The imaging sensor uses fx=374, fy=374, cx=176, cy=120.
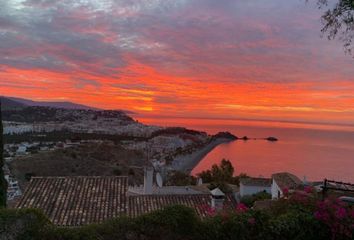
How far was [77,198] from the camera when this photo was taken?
10.8m

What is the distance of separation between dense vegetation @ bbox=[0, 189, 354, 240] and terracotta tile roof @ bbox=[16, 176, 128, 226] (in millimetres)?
4070

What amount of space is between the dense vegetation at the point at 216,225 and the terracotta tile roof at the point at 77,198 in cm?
407

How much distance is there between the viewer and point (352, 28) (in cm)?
649

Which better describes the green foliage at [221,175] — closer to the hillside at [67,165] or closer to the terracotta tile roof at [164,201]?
the hillside at [67,165]

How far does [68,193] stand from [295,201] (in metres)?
7.08

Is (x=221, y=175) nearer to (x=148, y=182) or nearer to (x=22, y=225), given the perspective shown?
(x=148, y=182)

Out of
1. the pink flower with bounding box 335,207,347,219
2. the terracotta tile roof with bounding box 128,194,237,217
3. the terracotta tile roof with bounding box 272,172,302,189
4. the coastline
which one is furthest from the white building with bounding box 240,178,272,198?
the coastline

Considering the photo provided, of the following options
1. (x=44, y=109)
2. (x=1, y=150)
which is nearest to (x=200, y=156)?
(x=44, y=109)

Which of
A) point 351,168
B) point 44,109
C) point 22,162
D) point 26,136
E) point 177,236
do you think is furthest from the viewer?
point 44,109

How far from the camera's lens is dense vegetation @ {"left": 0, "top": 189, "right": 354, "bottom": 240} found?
5457mm

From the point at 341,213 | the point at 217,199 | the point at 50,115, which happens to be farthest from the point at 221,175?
the point at 50,115

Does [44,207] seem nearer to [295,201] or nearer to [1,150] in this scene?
[1,150]

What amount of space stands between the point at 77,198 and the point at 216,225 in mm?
6047

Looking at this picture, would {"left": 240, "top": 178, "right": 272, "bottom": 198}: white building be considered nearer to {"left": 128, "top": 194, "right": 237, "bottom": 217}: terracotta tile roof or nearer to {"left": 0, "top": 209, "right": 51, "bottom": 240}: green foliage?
{"left": 128, "top": 194, "right": 237, "bottom": 217}: terracotta tile roof
